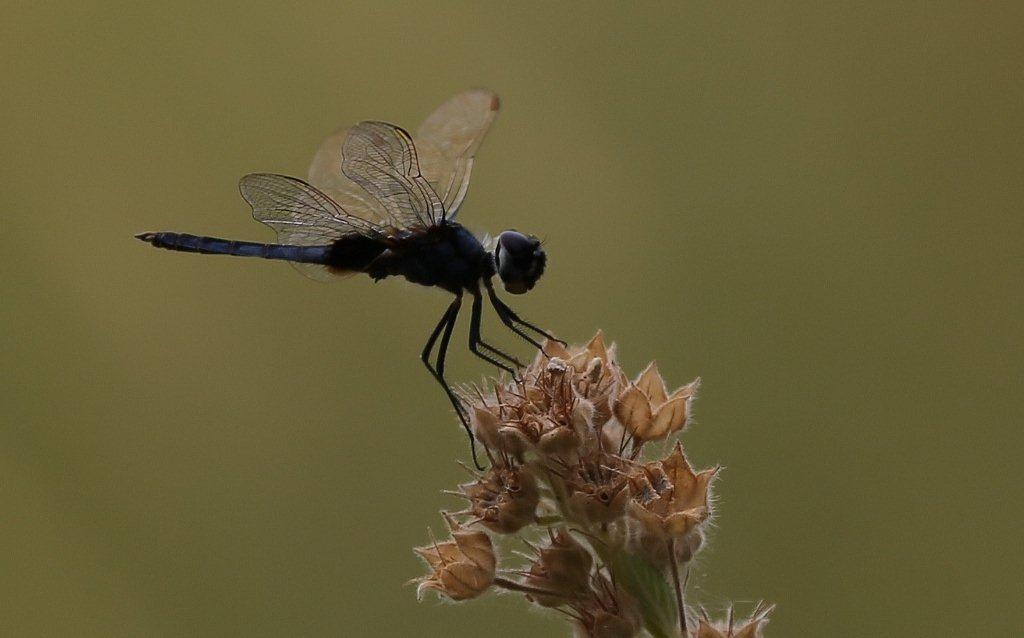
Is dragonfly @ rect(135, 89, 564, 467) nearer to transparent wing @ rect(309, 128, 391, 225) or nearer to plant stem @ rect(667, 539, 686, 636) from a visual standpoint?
transparent wing @ rect(309, 128, 391, 225)

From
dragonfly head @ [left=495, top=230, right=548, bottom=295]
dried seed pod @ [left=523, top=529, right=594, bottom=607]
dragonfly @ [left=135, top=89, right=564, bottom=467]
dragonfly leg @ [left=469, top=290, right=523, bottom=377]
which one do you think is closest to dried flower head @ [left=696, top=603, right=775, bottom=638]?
dried seed pod @ [left=523, top=529, right=594, bottom=607]

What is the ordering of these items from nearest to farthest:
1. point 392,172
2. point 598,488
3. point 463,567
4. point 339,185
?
point 598,488, point 463,567, point 392,172, point 339,185

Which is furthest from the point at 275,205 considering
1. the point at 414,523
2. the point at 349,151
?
the point at 414,523

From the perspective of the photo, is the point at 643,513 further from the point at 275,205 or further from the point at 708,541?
A: the point at 275,205

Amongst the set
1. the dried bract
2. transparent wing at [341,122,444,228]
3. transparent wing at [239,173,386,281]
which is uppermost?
transparent wing at [341,122,444,228]

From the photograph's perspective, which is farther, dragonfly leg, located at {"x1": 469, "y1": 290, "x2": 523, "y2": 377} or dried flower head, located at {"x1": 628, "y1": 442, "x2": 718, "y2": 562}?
dragonfly leg, located at {"x1": 469, "y1": 290, "x2": 523, "y2": 377}

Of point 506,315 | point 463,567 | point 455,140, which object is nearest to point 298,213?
point 455,140

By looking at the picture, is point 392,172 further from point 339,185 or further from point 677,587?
point 677,587
